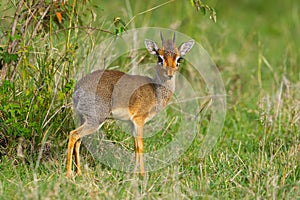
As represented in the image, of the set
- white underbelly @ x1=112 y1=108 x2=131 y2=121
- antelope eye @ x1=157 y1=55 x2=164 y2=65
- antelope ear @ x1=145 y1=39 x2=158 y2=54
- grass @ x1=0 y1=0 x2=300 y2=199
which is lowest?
grass @ x1=0 y1=0 x2=300 y2=199

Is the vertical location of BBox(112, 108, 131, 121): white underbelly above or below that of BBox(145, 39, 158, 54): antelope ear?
below

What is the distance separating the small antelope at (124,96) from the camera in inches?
166

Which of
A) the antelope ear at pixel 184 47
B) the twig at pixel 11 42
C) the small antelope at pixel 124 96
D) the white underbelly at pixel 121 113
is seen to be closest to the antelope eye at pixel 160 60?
the small antelope at pixel 124 96

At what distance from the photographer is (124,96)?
4340 mm

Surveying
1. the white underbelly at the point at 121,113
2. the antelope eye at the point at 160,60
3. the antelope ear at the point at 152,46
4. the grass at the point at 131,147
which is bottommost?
the grass at the point at 131,147

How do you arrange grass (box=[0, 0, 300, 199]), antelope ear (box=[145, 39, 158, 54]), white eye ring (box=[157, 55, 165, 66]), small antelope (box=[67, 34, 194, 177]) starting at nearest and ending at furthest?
grass (box=[0, 0, 300, 199]), small antelope (box=[67, 34, 194, 177]), white eye ring (box=[157, 55, 165, 66]), antelope ear (box=[145, 39, 158, 54])

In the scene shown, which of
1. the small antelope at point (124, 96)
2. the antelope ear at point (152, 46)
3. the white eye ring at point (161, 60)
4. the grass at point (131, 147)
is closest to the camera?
the grass at point (131, 147)

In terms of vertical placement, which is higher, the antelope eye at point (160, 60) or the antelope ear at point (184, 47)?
the antelope ear at point (184, 47)

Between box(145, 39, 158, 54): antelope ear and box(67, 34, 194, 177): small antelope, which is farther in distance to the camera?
box(145, 39, 158, 54): antelope ear

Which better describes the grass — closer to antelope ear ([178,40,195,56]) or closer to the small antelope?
the small antelope

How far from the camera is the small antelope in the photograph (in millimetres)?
4227

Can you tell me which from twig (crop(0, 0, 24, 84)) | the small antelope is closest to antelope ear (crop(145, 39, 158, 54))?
the small antelope

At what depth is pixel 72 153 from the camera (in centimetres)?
431

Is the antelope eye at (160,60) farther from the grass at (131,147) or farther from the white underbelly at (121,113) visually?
the grass at (131,147)
